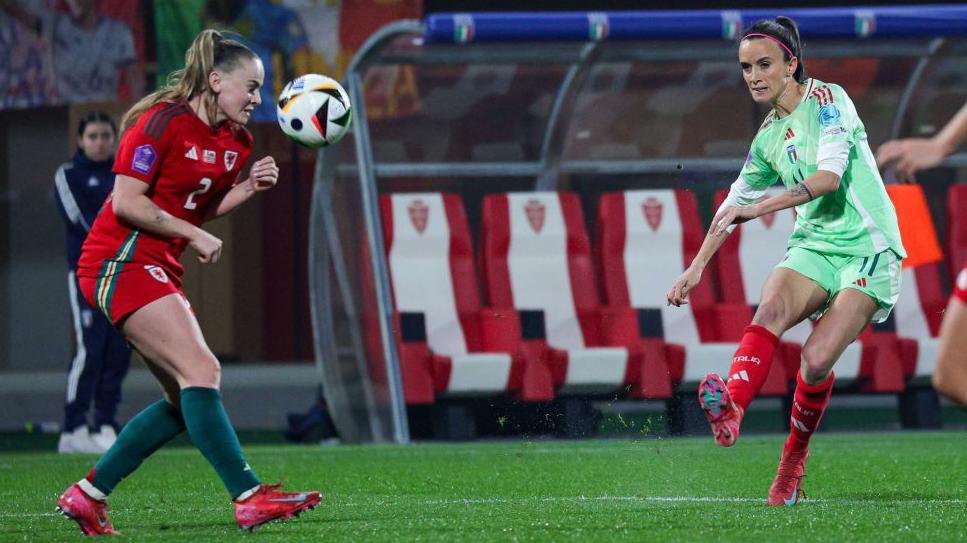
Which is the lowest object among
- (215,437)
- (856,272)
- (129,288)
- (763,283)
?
(763,283)

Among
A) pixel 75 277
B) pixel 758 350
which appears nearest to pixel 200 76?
pixel 758 350

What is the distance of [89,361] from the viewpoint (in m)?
9.86

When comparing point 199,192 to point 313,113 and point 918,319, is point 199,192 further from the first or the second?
point 918,319

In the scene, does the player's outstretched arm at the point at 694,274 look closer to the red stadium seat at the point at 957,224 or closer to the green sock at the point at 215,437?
the green sock at the point at 215,437

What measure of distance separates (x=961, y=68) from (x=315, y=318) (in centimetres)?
462

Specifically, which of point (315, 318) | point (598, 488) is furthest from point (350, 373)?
point (598, 488)

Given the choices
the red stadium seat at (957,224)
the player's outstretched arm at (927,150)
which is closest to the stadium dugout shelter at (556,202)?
the red stadium seat at (957,224)

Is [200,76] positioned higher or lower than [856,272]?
higher

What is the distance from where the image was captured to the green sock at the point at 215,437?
5199mm

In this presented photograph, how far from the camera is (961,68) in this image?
11.0 meters

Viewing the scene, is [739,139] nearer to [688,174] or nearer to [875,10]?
[688,174]

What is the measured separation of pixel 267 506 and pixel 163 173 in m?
1.12

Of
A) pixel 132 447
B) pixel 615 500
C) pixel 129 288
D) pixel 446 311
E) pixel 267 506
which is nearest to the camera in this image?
pixel 267 506

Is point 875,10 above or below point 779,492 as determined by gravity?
above
